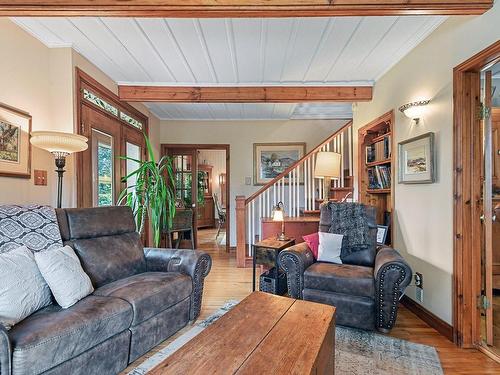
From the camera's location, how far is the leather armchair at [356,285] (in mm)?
2240

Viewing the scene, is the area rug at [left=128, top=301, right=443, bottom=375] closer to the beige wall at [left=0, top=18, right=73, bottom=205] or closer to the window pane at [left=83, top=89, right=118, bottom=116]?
the beige wall at [left=0, top=18, right=73, bottom=205]

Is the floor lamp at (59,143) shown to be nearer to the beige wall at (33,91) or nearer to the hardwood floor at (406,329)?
the beige wall at (33,91)

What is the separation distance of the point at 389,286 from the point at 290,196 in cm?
241

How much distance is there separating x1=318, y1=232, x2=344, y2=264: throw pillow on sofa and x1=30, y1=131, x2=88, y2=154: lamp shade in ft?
7.95

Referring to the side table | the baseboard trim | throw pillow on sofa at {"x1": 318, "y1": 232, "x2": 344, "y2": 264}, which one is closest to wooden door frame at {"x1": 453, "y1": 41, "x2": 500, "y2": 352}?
the baseboard trim

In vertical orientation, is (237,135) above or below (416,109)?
above

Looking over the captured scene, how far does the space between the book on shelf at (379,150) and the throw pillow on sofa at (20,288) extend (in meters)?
3.37

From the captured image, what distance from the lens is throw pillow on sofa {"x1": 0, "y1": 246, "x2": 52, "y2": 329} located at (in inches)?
60.5

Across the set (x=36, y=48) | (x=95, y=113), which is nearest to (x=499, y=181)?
(x=95, y=113)

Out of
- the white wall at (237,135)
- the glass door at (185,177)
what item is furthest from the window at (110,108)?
the glass door at (185,177)

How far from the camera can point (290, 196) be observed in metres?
4.52

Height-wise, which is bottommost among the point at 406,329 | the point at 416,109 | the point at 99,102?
the point at 406,329

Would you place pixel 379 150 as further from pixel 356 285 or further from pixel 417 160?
pixel 356 285

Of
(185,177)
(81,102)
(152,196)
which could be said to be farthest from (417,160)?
(185,177)
